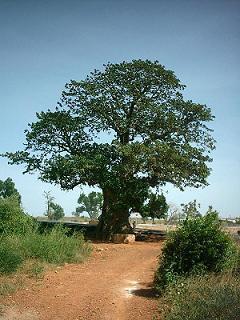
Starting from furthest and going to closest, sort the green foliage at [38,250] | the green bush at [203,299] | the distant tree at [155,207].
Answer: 1. the distant tree at [155,207]
2. the green foliage at [38,250]
3. the green bush at [203,299]

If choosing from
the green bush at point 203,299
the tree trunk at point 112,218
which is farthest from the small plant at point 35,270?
the tree trunk at point 112,218

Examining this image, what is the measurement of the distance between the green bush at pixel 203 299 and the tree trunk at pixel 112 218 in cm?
1492

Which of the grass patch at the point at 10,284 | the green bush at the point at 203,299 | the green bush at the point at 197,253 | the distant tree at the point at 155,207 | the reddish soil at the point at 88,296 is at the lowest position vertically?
the reddish soil at the point at 88,296

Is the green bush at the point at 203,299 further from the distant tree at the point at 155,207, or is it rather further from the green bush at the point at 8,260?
the distant tree at the point at 155,207

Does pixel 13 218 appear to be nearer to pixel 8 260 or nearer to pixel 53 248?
pixel 53 248

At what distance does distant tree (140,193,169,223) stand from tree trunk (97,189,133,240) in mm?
2822

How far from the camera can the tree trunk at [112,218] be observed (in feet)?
77.9

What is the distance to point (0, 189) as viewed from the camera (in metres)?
65.4

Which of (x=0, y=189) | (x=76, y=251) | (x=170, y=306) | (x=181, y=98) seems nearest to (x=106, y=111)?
(x=181, y=98)

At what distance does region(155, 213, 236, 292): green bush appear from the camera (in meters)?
9.58

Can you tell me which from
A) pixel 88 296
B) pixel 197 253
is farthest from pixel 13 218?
pixel 197 253

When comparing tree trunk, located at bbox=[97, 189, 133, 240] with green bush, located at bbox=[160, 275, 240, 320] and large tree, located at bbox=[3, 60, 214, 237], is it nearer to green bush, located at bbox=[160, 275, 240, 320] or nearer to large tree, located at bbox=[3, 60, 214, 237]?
large tree, located at bbox=[3, 60, 214, 237]

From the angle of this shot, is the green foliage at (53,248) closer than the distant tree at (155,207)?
Yes

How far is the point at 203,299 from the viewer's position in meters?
7.21
